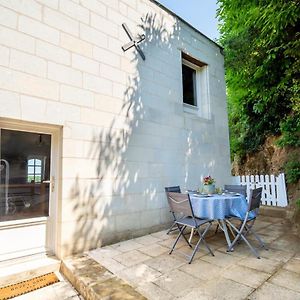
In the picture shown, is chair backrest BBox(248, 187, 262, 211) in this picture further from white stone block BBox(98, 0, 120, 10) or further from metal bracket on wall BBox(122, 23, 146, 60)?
white stone block BBox(98, 0, 120, 10)

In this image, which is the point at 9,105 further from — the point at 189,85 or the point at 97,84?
the point at 189,85

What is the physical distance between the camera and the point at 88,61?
3.47m

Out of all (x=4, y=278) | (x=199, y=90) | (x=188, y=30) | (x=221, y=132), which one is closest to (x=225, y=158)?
(x=221, y=132)

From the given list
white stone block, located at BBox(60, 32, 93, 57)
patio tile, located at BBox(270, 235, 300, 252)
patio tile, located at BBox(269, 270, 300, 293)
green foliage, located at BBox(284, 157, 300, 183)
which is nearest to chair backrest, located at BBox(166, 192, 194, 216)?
patio tile, located at BBox(269, 270, 300, 293)

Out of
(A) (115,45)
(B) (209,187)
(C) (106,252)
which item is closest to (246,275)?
(B) (209,187)

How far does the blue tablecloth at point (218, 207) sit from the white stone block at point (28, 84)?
254cm

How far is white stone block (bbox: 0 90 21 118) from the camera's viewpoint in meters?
2.63

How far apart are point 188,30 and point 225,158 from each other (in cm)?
343

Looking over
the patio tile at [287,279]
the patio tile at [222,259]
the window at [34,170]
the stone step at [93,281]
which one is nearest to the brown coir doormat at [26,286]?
the stone step at [93,281]

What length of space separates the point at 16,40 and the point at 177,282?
3.41 metres

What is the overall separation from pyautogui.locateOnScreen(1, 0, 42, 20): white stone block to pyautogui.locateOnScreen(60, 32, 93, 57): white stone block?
1.23 ft

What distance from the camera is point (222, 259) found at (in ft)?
9.32

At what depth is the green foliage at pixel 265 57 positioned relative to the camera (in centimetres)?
442

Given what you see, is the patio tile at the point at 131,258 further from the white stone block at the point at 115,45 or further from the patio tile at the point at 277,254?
the white stone block at the point at 115,45
